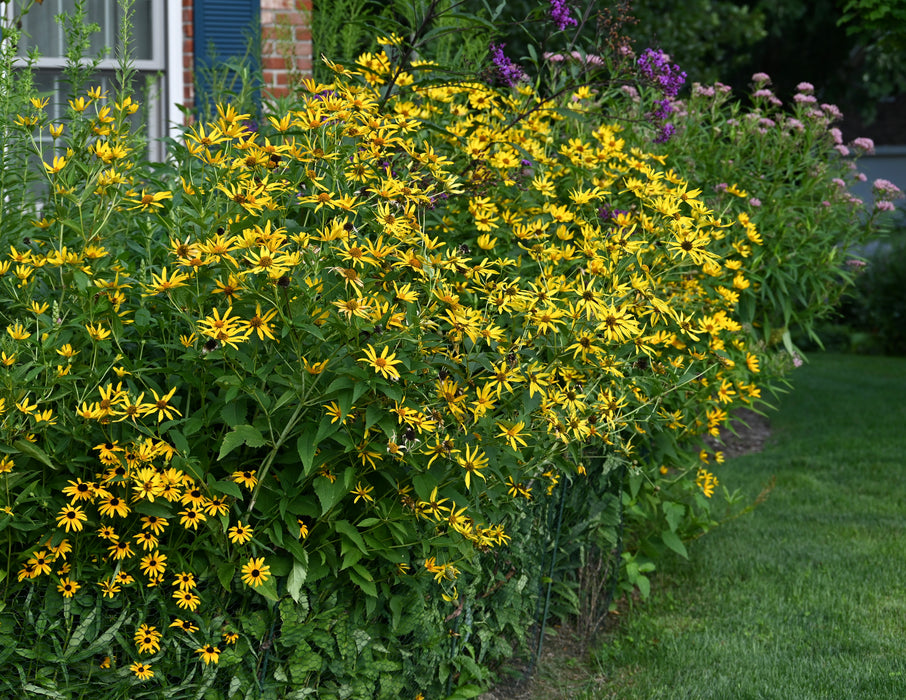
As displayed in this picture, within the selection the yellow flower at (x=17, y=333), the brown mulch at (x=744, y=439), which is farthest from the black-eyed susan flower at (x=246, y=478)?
the brown mulch at (x=744, y=439)

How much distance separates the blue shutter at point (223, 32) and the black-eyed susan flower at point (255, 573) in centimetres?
417

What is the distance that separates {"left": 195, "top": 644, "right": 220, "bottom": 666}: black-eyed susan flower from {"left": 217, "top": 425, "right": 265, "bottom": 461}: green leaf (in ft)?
1.63

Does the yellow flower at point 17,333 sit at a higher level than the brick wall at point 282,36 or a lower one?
lower

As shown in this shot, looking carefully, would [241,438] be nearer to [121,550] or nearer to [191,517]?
[191,517]

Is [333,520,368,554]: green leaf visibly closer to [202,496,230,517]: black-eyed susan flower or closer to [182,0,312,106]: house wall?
[202,496,230,517]: black-eyed susan flower

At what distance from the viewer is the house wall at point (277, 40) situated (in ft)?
19.5

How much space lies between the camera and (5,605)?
2189mm

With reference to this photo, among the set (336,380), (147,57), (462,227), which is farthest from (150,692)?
(147,57)

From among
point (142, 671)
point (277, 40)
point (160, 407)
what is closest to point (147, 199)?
point (160, 407)

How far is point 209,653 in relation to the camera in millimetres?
2230

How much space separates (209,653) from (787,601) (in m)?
2.57

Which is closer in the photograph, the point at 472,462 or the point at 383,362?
the point at 383,362

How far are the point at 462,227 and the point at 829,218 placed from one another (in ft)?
7.00

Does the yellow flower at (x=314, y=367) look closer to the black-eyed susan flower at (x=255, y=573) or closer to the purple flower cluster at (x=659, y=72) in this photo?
the black-eyed susan flower at (x=255, y=573)
